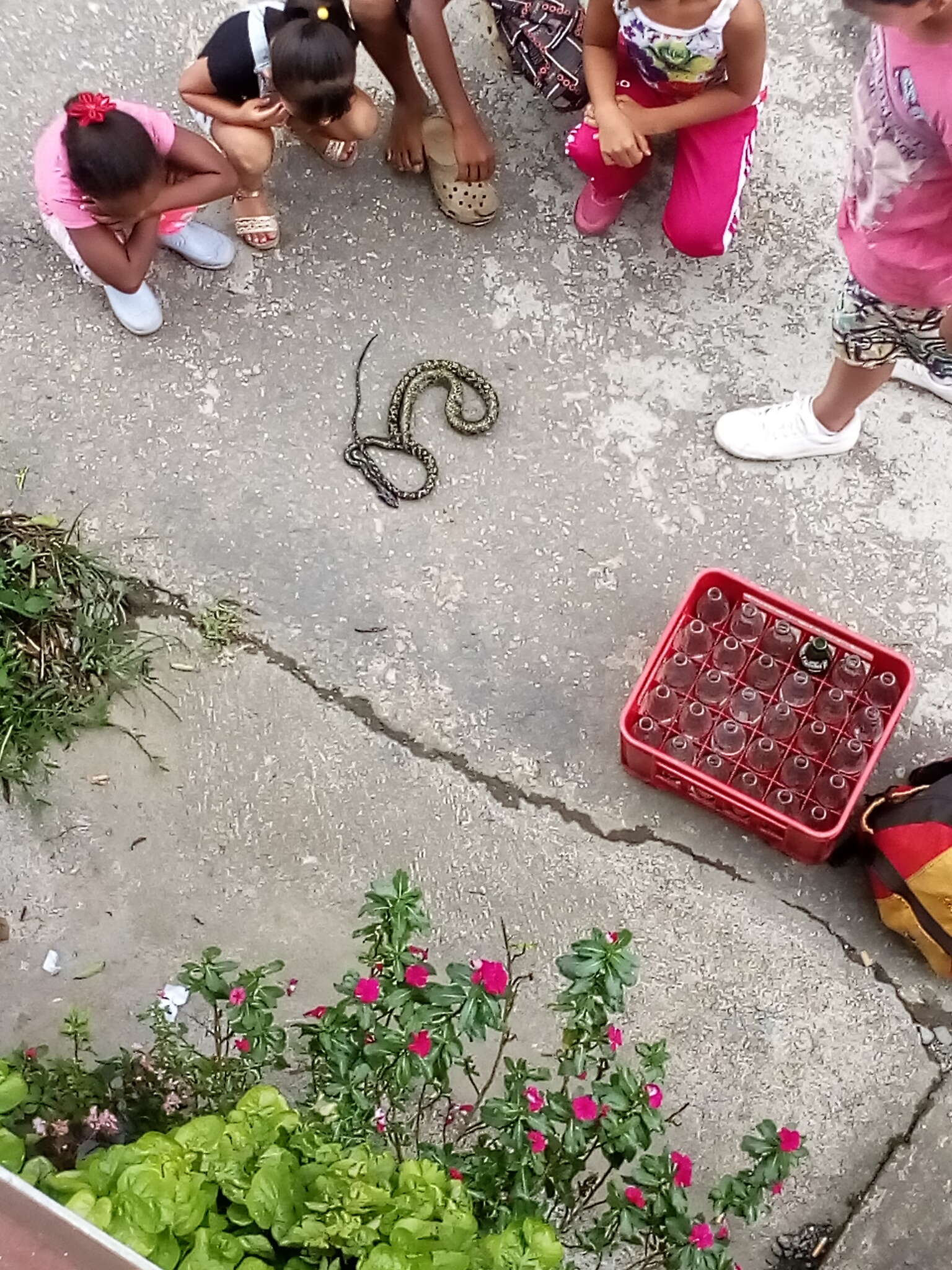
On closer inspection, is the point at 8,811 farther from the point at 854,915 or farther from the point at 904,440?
the point at 904,440

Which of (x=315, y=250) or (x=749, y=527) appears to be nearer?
(x=749, y=527)

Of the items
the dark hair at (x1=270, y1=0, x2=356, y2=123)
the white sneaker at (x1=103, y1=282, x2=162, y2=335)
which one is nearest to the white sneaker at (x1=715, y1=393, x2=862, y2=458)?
the dark hair at (x1=270, y1=0, x2=356, y2=123)

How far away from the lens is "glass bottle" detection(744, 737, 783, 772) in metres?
2.16

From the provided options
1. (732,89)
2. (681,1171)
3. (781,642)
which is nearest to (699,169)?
(732,89)

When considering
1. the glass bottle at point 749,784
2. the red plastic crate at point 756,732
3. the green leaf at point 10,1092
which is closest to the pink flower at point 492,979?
the green leaf at point 10,1092

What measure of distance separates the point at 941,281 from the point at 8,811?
6.46 ft

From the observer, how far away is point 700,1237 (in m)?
1.47

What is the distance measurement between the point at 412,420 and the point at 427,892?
1.02 m

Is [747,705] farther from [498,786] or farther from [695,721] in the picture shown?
[498,786]

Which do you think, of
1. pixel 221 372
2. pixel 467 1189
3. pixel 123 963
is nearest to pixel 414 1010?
pixel 467 1189

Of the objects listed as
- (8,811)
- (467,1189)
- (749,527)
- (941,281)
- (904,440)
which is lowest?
(8,811)

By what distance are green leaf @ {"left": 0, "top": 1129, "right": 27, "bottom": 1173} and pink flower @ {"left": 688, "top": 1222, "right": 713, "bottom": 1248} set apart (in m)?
0.86

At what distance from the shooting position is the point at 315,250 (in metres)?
2.64

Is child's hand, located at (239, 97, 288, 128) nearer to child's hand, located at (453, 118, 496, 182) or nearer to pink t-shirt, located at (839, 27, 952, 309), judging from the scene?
child's hand, located at (453, 118, 496, 182)
